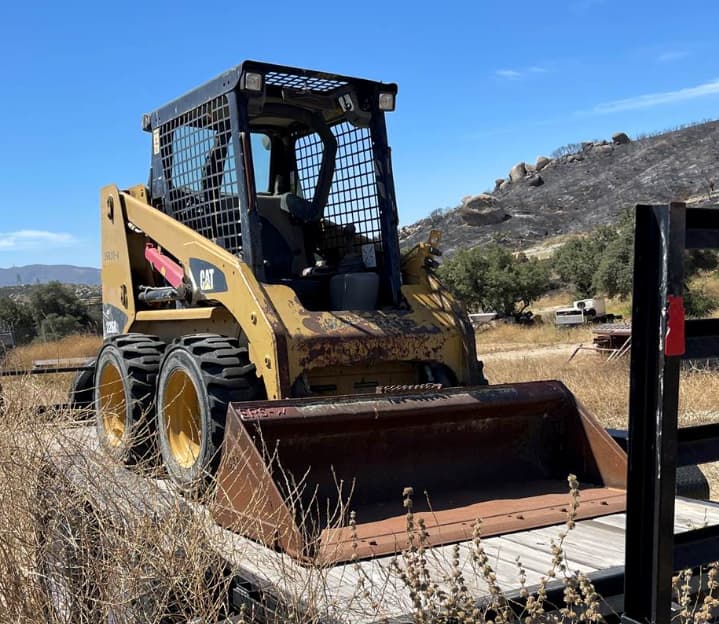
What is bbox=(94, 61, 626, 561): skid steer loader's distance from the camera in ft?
14.3

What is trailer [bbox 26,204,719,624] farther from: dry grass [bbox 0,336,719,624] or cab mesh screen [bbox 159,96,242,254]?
cab mesh screen [bbox 159,96,242,254]

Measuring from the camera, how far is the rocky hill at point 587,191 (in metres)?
51.2

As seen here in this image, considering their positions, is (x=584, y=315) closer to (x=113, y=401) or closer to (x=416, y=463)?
(x=113, y=401)

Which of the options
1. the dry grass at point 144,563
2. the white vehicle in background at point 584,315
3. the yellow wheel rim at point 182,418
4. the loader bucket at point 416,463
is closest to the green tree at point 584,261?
the white vehicle in background at point 584,315

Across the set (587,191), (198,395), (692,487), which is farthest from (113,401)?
(587,191)

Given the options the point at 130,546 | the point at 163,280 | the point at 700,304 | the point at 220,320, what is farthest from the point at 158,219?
the point at 700,304

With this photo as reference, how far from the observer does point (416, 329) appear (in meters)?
5.53

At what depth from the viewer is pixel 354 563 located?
3430 mm

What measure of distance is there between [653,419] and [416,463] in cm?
268

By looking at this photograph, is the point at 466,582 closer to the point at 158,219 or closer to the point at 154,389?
the point at 154,389

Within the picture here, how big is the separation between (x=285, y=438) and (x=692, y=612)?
2180mm

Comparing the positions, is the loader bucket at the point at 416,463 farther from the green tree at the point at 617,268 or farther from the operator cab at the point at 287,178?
the green tree at the point at 617,268

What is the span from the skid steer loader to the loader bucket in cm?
1

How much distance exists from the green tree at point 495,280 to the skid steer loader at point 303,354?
83.9 feet
